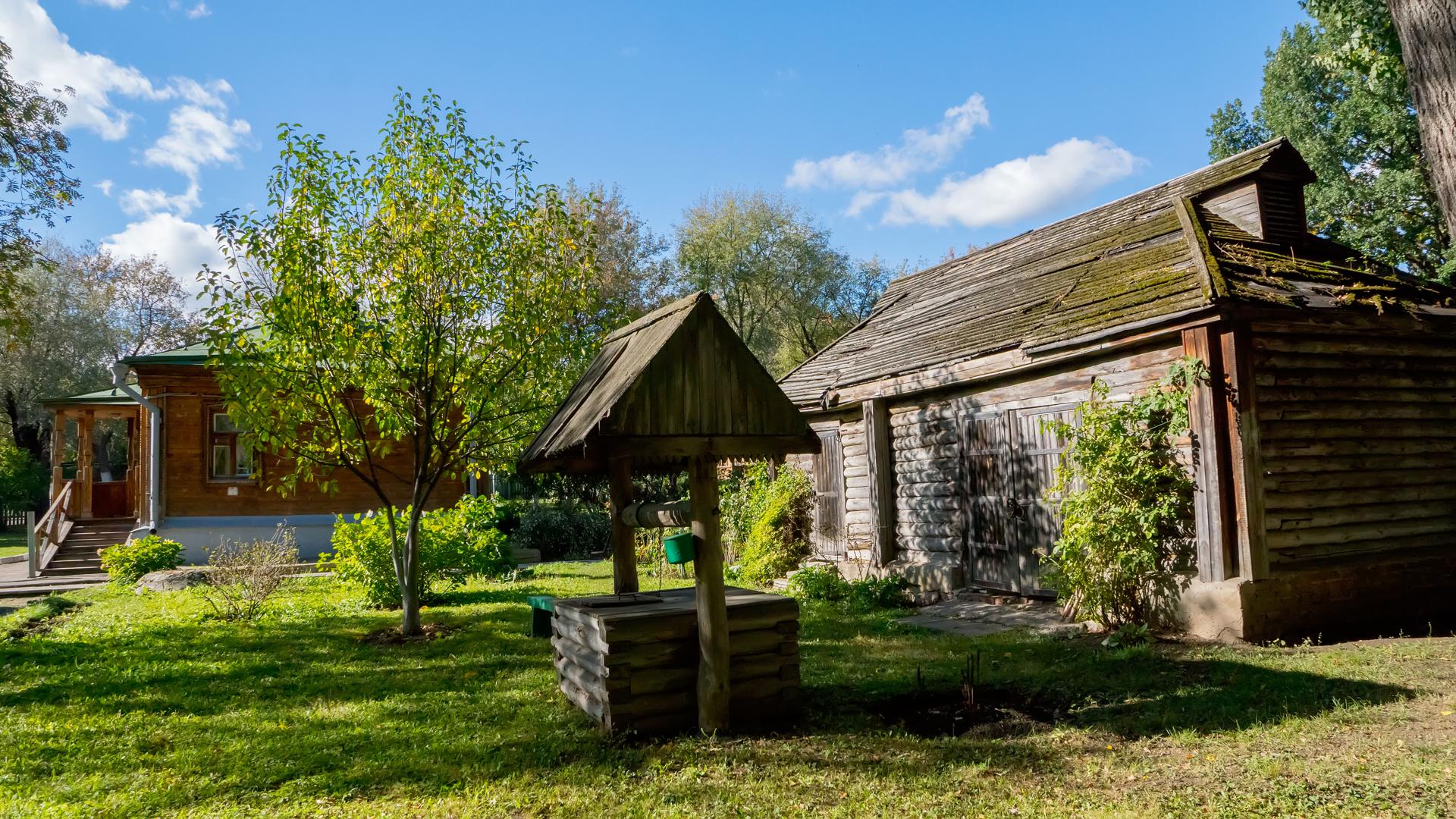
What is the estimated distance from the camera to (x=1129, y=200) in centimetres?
1202

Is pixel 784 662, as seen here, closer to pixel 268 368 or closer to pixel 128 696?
pixel 128 696

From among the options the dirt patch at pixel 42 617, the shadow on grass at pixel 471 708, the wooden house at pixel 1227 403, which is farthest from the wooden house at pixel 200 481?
the wooden house at pixel 1227 403

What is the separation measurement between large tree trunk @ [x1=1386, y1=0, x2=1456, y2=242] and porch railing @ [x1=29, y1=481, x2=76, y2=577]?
2120 centimetres

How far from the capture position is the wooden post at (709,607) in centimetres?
532

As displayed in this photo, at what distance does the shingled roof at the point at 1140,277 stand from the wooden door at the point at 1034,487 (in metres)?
0.91

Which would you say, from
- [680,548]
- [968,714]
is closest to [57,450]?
[680,548]

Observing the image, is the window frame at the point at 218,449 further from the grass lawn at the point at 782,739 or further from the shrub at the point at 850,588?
the shrub at the point at 850,588

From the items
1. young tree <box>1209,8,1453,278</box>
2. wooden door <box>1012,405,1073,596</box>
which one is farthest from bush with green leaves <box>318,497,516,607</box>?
young tree <box>1209,8,1453,278</box>

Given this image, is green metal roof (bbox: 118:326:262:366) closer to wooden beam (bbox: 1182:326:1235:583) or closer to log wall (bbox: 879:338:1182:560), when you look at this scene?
log wall (bbox: 879:338:1182:560)

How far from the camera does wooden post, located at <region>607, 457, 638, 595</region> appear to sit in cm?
629

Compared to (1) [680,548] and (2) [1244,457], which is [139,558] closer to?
(1) [680,548]

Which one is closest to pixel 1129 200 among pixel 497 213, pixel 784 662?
pixel 497 213

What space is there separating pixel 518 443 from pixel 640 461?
365cm

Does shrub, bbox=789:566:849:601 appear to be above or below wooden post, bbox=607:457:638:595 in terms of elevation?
below
